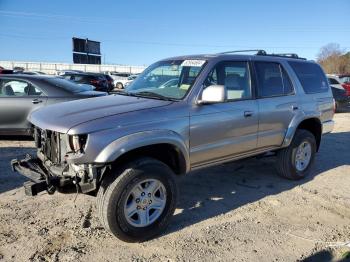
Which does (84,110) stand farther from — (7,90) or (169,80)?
(7,90)

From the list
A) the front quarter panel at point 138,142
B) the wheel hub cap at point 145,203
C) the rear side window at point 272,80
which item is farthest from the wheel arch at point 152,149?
the rear side window at point 272,80

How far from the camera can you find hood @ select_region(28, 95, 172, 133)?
148 inches

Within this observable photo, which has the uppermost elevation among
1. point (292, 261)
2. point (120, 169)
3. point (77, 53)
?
point (77, 53)

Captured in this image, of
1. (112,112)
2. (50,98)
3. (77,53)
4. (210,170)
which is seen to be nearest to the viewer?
(112,112)

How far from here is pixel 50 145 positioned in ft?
13.1

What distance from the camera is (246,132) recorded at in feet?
16.5

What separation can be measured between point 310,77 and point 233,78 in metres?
1.94

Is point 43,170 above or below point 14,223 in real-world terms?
above

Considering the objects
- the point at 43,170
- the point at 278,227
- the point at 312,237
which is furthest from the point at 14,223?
the point at 312,237

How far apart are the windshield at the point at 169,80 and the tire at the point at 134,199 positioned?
94 cm

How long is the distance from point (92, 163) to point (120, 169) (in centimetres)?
33

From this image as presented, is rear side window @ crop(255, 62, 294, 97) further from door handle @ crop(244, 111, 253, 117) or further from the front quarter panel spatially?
the front quarter panel

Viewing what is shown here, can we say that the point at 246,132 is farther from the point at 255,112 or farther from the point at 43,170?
the point at 43,170

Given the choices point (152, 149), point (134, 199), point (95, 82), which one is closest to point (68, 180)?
point (134, 199)
